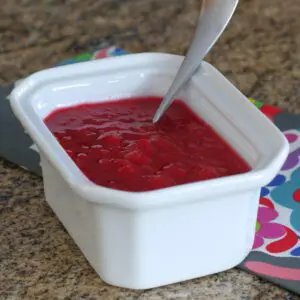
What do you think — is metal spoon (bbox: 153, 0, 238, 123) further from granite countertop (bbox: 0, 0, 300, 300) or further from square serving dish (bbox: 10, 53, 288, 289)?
granite countertop (bbox: 0, 0, 300, 300)

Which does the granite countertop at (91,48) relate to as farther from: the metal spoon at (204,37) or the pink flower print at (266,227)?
the metal spoon at (204,37)

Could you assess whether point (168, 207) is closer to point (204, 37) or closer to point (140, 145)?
point (140, 145)

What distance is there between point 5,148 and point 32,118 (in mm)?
179

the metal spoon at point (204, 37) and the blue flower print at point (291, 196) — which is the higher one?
the metal spoon at point (204, 37)

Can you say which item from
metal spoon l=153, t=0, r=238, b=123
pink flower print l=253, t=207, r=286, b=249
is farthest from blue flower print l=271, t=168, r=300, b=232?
metal spoon l=153, t=0, r=238, b=123

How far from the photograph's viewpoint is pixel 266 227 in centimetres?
90

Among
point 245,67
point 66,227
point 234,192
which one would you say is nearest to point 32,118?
point 66,227

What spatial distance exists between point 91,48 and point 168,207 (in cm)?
64

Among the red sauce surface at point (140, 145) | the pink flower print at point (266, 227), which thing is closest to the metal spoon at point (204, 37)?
the red sauce surface at point (140, 145)

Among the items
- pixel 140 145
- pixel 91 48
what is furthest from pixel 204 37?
pixel 91 48

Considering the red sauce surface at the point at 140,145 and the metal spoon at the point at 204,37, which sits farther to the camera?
the metal spoon at the point at 204,37

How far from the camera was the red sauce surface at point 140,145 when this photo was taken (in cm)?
80

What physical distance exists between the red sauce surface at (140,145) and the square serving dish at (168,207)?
0.02 meters

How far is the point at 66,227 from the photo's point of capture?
2.93 ft
